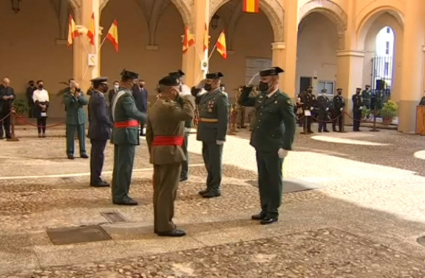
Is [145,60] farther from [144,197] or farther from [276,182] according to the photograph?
[276,182]

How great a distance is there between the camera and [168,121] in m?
5.55

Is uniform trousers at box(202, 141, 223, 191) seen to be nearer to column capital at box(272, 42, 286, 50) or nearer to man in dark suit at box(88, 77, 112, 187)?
man in dark suit at box(88, 77, 112, 187)

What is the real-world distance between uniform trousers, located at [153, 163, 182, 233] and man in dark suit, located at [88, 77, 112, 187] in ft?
8.99

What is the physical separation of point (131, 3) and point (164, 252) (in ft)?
61.4

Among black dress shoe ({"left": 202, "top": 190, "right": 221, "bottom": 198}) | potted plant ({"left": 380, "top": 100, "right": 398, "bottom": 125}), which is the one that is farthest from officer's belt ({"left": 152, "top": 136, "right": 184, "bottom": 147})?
potted plant ({"left": 380, "top": 100, "right": 398, "bottom": 125})

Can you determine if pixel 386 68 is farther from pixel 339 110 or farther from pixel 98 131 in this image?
pixel 98 131

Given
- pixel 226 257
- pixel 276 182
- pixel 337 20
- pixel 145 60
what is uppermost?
pixel 337 20

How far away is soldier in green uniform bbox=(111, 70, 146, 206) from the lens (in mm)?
6918

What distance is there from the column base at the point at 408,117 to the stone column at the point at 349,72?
255 centimetres

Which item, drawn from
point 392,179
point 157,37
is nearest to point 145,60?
point 157,37

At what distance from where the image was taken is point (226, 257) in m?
4.93

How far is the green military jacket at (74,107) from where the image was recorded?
10836 mm

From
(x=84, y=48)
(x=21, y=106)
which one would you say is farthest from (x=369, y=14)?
(x=21, y=106)

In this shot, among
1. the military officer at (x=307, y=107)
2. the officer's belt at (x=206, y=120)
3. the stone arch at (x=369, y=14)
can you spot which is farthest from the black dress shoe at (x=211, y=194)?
the stone arch at (x=369, y=14)
